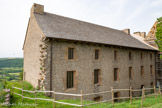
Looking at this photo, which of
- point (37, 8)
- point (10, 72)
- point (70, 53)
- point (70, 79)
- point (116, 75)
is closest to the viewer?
point (70, 79)

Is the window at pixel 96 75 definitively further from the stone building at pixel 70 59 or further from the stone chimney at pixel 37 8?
the stone chimney at pixel 37 8

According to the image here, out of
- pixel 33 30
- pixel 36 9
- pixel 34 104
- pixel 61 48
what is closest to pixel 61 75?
pixel 61 48

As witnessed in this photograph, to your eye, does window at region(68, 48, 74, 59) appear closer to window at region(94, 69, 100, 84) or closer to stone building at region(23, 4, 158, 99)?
stone building at region(23, 4, 158, 99)

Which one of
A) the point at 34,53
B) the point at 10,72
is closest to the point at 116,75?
the point at 34,53

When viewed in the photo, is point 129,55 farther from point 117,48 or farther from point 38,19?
point 38,19

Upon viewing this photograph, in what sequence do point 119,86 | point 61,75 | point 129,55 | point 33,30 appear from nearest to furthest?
point 61,75
point 33,30
point 119,86
point 129,55

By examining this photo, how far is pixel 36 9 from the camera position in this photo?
42.9 ft

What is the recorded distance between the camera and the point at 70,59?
1170 cm

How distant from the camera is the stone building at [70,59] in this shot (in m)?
10.5

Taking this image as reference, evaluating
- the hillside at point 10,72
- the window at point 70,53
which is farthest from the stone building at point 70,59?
the hillside at point 10,72

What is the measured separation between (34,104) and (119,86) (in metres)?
11.8

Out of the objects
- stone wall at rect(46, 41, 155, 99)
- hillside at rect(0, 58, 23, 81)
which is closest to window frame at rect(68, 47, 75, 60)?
stone wall at rect(46, 41, 155, 99)

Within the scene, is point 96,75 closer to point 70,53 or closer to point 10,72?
point 70,53

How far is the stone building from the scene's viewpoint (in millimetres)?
10469
